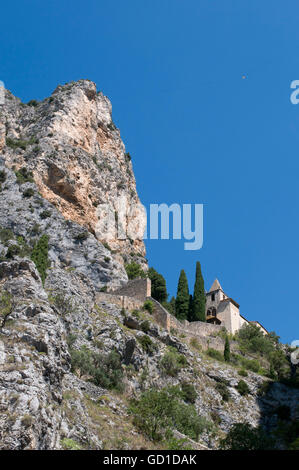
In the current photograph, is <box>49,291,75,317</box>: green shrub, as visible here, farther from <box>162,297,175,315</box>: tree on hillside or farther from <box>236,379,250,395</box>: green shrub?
<box>162,297,175,315</box>: tree on hillside

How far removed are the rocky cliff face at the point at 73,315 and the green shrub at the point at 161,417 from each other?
1.96 feet

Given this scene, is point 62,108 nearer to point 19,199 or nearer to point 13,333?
point 19,199

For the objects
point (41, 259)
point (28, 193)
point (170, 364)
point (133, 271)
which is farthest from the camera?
point (133, 271)

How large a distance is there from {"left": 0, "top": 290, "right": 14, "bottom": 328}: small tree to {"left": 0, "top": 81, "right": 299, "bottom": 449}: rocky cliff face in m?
0.11

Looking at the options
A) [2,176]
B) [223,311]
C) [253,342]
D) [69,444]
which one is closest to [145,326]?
[253,342]

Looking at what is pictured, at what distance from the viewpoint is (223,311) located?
62844 millimetres

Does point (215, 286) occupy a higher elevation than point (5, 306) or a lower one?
higher

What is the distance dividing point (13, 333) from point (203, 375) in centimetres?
2219

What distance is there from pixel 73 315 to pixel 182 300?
84.6 feet

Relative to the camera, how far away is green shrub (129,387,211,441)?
2428 cm

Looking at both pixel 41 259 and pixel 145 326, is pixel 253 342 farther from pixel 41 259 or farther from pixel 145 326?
pixel 41 259

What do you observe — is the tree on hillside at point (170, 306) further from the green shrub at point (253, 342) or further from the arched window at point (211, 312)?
the green shrub at point (253, 342)

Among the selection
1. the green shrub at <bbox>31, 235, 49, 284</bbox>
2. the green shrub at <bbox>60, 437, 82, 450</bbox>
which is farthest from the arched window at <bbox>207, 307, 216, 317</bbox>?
the green shrub at <bbox>60, 437, 82, 450</bbox>

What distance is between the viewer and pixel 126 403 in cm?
2777
